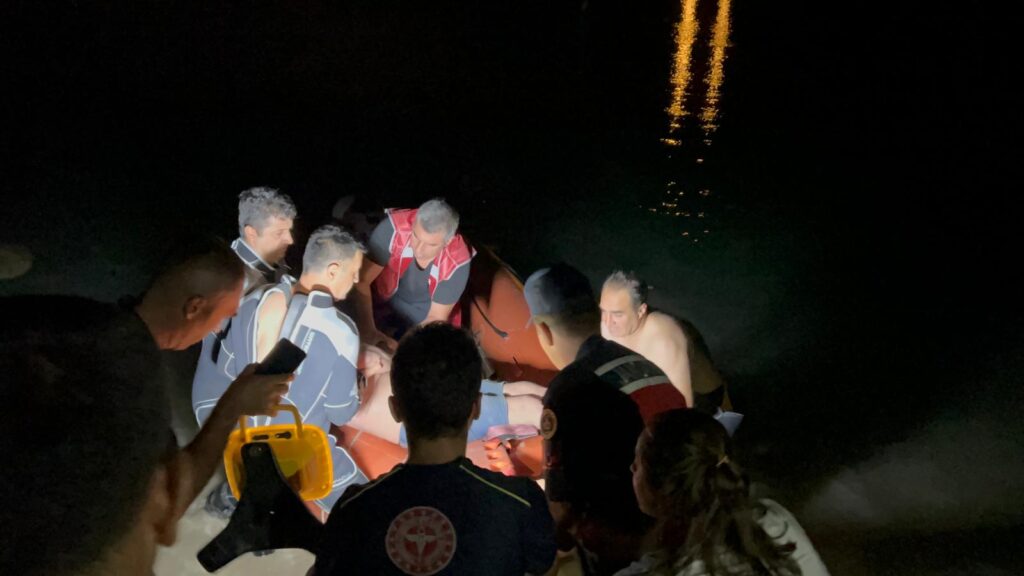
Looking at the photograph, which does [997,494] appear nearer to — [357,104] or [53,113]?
[357,104]

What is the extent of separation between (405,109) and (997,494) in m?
11.8

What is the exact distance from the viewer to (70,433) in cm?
85

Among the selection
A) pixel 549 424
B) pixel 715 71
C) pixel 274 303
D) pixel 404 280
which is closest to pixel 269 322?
pixel 274 303

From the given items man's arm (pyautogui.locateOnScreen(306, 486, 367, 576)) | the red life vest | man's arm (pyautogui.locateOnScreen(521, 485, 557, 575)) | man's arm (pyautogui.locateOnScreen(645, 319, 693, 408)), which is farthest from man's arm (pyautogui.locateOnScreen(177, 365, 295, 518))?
the red life vest

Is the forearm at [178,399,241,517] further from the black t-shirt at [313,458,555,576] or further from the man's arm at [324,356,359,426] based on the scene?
the man's arm at [324,356,359,426]

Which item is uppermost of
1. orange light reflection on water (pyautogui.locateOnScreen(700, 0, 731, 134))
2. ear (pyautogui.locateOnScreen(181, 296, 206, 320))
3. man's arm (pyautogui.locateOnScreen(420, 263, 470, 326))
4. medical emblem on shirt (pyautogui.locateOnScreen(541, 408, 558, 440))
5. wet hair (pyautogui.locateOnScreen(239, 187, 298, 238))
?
ear (pyautogui.locateOnScreen(181, 296, 206, 320))

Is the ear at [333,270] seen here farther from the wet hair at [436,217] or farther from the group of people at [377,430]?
the wet hair at [436,217]

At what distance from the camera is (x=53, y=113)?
13.6 meters

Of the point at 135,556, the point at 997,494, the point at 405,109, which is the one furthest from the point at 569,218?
the point at 135,556

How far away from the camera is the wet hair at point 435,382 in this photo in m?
1.52

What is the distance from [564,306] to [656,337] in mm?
1218

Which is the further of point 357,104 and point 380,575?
point 357,104

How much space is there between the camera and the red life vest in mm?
3975

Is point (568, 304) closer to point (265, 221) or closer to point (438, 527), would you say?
point (438, 527)
